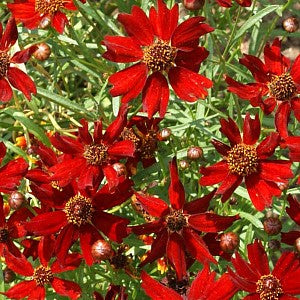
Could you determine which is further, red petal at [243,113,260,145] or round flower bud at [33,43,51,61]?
round flower bud at [33,43,51,61]

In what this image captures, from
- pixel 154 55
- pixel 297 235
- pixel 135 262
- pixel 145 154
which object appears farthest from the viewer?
pixel 135 262

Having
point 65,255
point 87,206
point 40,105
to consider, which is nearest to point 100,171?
point 87,206

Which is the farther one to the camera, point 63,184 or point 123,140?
point 123,140

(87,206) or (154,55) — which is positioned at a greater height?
(154,55)

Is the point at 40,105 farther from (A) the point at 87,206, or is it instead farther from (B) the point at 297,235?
(B) the point at 297,235

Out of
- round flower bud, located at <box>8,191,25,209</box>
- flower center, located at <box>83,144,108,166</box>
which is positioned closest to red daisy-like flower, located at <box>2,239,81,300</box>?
round flower bud, located at <box>8,191,25,209</box>

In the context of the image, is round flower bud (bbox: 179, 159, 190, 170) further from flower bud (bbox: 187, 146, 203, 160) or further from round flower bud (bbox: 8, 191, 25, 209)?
round flower bud (bbox: 8, 191, 25, 209)

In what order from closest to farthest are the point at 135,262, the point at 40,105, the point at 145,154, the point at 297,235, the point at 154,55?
the point at 297,235 < the point at 154,55 < the point at 145,154 < the point at 135,262 < the point at 40,105
